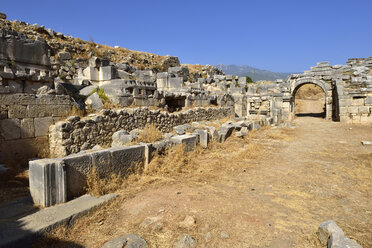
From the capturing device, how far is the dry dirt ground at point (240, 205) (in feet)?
9.34

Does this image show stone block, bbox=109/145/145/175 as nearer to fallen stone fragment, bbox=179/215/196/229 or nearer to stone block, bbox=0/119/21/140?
fallen stone fragment, bbox=179/215/196/229

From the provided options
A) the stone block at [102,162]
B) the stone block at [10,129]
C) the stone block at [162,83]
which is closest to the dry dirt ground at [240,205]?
the stone block at [102,162]

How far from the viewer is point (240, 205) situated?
369 centimetres

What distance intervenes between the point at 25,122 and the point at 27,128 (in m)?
0.14

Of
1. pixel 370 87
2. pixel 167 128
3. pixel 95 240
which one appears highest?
pixel 370 87

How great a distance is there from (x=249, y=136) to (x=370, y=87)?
34.9 ft

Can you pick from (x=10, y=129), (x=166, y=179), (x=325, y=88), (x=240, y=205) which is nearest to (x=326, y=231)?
(x=240, y=205)

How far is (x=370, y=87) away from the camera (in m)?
14.7

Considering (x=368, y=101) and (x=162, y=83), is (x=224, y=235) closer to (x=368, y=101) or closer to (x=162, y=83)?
A: (x=162, y=83)

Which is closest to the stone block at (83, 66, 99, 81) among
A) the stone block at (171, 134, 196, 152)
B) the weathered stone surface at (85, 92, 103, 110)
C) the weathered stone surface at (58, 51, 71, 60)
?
the weathered stone surface at (85, 92, 103, 110)

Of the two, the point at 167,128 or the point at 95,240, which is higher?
the point at 167,128

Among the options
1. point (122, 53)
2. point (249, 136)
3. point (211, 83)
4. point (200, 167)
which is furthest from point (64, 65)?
point (200, 167)

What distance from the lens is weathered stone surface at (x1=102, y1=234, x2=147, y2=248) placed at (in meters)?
2.66

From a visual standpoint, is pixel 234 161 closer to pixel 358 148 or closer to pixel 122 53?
pixel 358 148
